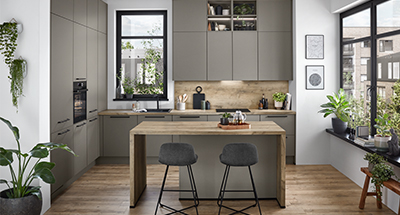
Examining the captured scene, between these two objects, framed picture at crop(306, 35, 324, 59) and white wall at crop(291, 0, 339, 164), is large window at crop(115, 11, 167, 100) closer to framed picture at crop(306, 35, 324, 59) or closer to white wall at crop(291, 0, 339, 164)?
white wall at crop(291, 0, 339, 164)

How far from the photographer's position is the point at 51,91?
12.4 ft

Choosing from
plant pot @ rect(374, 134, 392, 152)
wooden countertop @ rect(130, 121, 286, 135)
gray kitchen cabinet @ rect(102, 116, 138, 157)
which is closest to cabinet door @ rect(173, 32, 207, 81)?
gray kitchen cabinet @ rect(102, 116, 138, 157)

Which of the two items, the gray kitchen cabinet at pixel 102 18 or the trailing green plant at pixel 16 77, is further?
the gray kitchen cabinet at pixel 102 18

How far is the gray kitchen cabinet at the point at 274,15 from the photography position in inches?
230

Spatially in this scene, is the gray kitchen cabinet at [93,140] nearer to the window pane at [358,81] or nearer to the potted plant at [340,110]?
the potted plant at [340,110]

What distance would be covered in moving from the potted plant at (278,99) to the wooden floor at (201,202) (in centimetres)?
134

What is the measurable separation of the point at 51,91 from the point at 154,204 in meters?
1.81

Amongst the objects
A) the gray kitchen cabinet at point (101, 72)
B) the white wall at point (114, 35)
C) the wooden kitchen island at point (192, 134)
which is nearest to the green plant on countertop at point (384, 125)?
the wooden kitchen island at point (192, 134)

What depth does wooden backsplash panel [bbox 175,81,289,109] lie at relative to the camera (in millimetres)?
6324

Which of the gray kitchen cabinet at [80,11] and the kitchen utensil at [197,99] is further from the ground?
the gray kitchen cabinet at [80,11]

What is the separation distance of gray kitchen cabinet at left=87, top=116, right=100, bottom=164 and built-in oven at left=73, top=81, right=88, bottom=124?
0.31 m

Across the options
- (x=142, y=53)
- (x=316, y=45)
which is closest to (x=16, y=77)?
(x=142, y=53)

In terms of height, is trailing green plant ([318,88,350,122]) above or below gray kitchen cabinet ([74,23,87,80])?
below

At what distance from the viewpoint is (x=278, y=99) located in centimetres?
604
